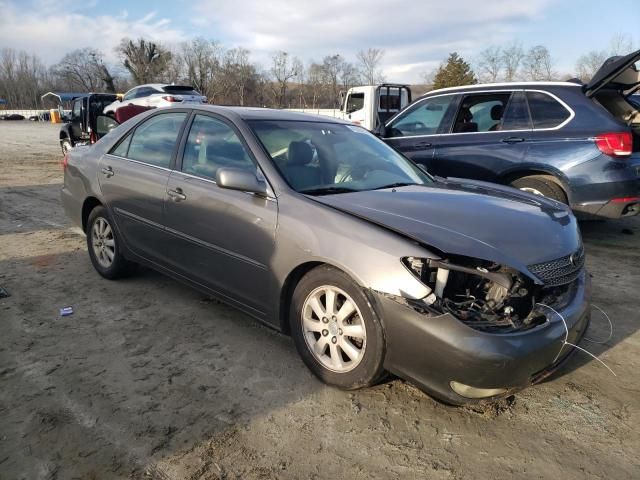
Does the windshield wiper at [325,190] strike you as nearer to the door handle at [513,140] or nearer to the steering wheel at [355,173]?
the steering wheel at [355,173]

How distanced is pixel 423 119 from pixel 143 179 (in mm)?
4086

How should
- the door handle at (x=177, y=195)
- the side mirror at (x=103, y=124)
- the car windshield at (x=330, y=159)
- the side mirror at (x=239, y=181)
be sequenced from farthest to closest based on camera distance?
the side mirror at (x=103, y=124)
the door handle at (x=177, y=195)
the car windshield at (x=330, y=159)
the side mirror at (x=239, y=181)

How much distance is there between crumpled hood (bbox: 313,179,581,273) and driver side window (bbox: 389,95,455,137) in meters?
3.26

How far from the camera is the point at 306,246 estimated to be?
2.69m

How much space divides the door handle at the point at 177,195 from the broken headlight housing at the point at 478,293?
6.08 feet

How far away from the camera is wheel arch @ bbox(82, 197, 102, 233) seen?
14.7 ft

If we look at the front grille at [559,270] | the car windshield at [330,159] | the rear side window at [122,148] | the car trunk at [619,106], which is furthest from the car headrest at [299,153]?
the car trunk at [619,106]

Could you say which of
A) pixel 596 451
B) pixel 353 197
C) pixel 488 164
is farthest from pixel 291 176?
pixel 488 164

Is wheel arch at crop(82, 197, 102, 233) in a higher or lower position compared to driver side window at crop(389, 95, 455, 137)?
lower

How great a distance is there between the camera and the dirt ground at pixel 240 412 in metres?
2.17

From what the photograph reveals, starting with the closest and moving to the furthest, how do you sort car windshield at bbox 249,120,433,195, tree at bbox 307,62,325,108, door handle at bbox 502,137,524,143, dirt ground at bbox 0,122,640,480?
dirt ground at bbox 0,122,640,480, car windshield at bbox 249,120,433,195, door handle at bbox 502,137,524,143, tree at bbox 307,62,325,108

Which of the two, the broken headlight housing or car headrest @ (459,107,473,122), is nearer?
the broken headlight housing

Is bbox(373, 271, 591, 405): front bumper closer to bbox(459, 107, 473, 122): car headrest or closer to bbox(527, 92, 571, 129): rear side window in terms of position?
bbox(527, 92, 571, 129): rear side window

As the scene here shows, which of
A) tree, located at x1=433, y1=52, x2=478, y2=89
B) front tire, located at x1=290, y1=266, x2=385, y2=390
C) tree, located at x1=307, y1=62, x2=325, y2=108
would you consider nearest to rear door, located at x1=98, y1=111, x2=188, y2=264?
front tire, located at x1=290, y1=266, x2=385, y2=390
